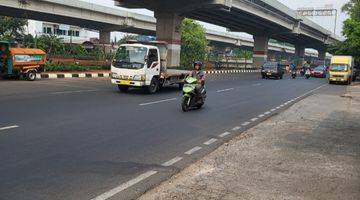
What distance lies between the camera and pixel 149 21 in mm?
70375

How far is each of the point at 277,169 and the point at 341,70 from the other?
120 ft

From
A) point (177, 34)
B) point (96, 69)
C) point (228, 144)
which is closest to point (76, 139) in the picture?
point (228, 144)

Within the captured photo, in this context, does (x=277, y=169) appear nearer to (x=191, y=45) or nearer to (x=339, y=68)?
(x=339, y=68)

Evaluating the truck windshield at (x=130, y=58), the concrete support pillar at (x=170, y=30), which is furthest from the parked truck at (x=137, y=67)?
the concrete support pillar at (x=170, y=30)

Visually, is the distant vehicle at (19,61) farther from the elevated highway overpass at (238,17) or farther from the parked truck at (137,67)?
the elevated highway overpass at (238,17)

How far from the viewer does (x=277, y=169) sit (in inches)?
290

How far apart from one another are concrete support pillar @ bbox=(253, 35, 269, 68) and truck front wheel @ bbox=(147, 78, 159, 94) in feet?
191

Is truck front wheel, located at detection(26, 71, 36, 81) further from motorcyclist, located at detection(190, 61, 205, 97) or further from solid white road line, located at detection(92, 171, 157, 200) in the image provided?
solid white road line, located at detection(92, 171, 157, 200)

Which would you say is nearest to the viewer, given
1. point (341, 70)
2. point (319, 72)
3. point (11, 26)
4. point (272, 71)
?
point (341, 70)

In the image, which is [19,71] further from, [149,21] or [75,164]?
[149,21]

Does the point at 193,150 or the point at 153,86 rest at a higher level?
the point at 153,86

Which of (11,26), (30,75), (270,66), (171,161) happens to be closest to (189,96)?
(171,161)

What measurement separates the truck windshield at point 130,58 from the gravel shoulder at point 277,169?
8.50 meters

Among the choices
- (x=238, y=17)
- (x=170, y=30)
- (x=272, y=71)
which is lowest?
(x=272, y=71)
